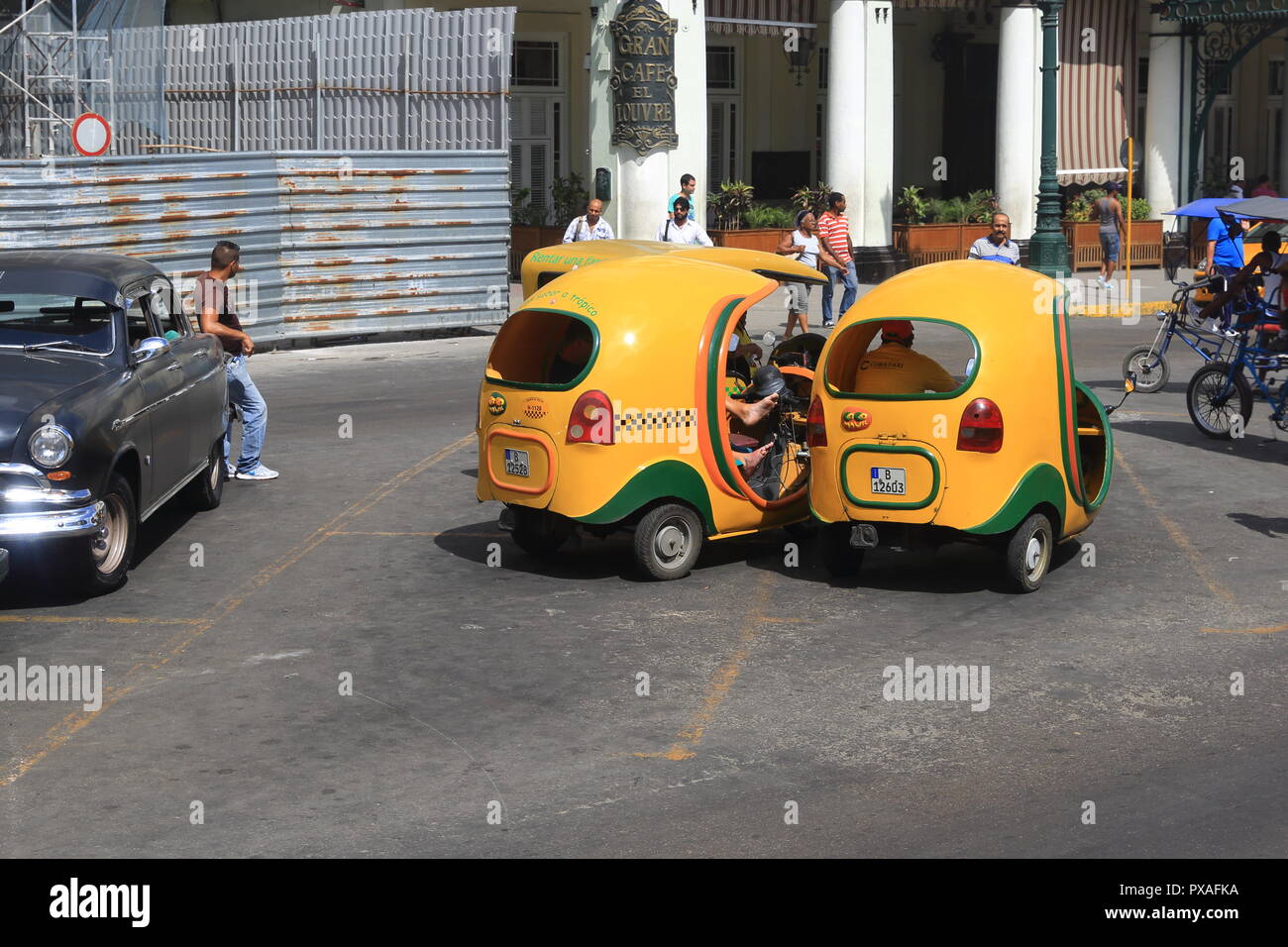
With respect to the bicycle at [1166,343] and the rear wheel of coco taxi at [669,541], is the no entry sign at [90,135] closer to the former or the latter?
the bicycle at [1166,343]

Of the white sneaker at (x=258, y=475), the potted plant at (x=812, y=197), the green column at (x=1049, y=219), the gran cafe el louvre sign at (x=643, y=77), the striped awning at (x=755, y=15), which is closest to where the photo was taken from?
the white sneaker at (x=258, y=475)

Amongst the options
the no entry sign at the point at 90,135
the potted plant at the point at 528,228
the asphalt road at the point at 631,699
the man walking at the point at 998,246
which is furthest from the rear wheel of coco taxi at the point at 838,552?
the potted plant at the point at 528,228

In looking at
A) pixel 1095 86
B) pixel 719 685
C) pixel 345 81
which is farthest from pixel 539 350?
pixel 1095 86

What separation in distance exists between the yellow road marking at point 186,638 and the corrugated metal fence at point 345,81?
34.0 feet

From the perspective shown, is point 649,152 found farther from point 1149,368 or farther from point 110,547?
point 110,547

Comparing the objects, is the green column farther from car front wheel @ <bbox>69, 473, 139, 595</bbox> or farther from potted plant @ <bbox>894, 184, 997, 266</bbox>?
car front wheel @ <bbox>69, 473, 139, 595</bbox>

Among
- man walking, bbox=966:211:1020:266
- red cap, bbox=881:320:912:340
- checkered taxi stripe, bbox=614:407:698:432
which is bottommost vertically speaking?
checkered taxi stripe, bbox=614:407:698:432

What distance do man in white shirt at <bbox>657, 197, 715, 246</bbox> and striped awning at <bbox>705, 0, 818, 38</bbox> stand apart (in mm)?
10763

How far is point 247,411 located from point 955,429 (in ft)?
19.6

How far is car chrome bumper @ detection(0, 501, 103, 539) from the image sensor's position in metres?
9.22

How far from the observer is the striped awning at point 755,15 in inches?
1206

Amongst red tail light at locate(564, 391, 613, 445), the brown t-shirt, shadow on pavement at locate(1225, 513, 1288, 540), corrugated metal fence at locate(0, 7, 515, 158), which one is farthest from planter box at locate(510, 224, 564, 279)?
red tail light at locate(564, 391, 613, 445)
